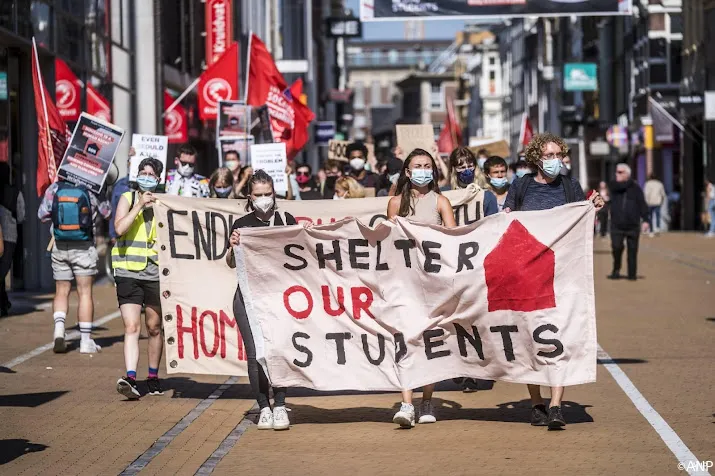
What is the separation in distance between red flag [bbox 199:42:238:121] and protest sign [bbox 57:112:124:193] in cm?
1413

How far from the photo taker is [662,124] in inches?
1966

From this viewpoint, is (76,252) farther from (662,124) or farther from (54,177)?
(662,124)

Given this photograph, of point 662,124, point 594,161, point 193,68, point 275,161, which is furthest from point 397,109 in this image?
point 275,161

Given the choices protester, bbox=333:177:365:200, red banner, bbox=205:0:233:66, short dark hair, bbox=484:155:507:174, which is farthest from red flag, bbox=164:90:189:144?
short dark hair, bbox=484:155:507:174

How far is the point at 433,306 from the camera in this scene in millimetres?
10047

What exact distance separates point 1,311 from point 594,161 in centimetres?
6097

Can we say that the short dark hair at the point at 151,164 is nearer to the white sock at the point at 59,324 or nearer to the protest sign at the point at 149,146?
the white sock at the point at 59,324

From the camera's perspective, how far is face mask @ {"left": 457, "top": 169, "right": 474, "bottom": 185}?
42.0ft

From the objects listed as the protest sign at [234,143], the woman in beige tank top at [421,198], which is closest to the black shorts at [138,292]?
the woman in beige tank top at [421,198]

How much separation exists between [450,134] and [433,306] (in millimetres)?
22797

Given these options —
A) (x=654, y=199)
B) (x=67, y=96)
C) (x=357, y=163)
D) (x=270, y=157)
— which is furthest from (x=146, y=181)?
(x=654, y=199)

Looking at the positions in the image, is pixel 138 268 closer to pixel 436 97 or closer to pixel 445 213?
pixel 445 213

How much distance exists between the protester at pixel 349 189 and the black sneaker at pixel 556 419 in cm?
582

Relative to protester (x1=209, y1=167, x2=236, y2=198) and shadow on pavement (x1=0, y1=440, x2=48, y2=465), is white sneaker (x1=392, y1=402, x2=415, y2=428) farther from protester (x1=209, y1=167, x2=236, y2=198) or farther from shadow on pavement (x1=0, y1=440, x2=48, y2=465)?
protester (x1=209, y1=167, x2=236, y2=198)
